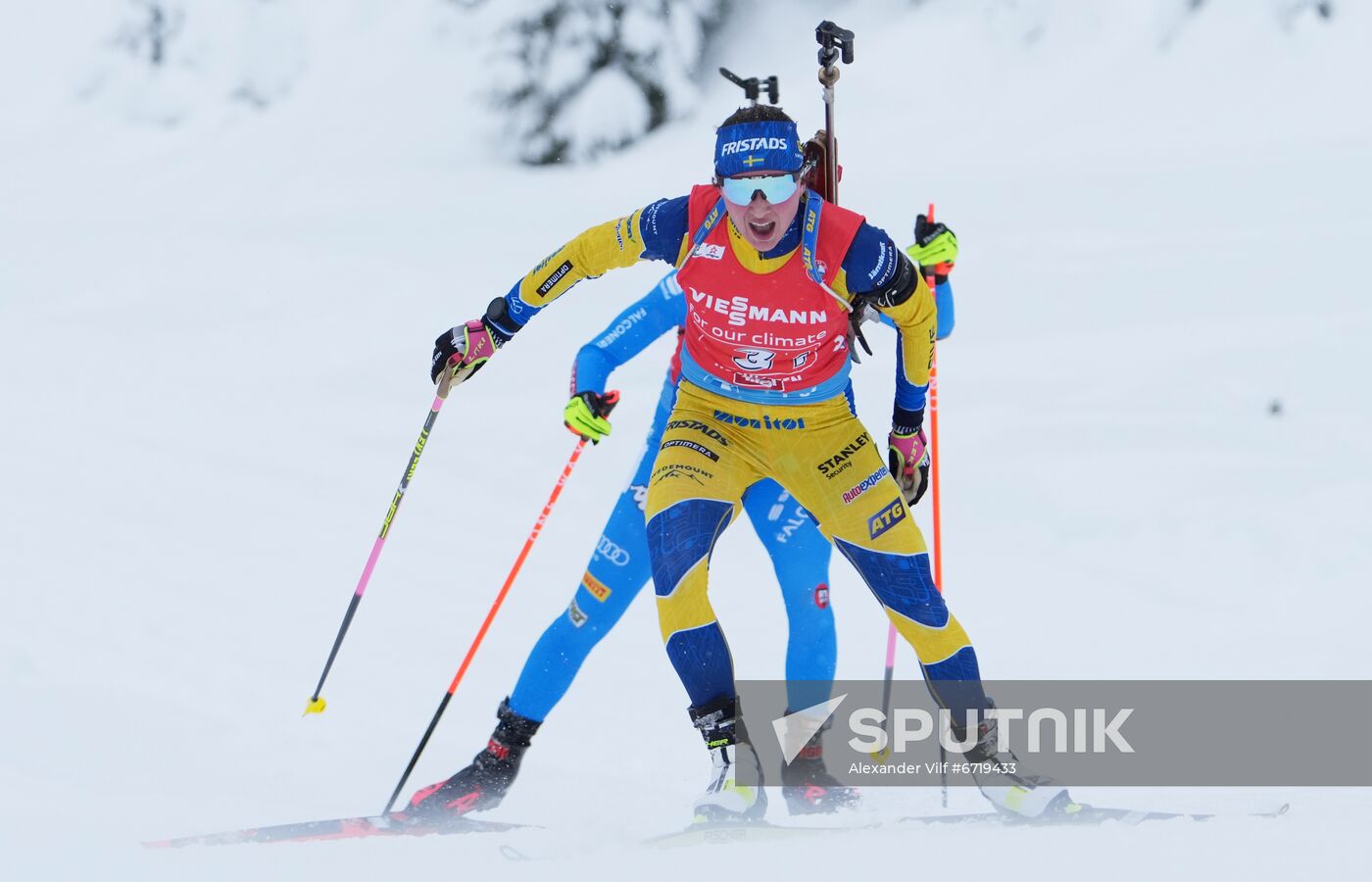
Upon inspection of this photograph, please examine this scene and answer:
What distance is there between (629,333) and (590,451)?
593 cm

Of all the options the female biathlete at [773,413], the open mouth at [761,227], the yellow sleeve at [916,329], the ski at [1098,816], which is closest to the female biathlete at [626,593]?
the female biathlete at [773,413]

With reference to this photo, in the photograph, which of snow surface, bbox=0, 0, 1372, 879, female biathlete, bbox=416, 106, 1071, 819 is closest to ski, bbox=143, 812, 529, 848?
snow surface, bbox=0, 0, 1372, 879

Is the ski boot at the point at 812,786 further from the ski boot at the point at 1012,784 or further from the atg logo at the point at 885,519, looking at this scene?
the atg logo at the point at 885,519

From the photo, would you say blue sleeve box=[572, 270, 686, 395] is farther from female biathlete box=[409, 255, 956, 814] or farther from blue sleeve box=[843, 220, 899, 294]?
blue sleeve box=[843, 220, 899, 294]

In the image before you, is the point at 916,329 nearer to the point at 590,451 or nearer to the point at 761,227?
the point at 761,227

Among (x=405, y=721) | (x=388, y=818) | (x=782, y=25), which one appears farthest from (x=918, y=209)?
(x=388, y=818)

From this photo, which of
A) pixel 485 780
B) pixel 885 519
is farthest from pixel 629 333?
pixel 485 780

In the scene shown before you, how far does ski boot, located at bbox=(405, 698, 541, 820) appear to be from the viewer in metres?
5.78

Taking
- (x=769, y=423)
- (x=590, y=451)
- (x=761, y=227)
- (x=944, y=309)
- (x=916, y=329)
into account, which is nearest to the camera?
(x=761, y=227)

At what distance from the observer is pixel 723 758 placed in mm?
4637

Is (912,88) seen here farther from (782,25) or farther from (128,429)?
(128,429)

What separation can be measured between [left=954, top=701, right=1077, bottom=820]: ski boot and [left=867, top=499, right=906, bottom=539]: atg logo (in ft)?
2.42

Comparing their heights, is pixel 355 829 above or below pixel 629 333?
below

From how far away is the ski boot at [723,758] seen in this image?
463 centimetres
